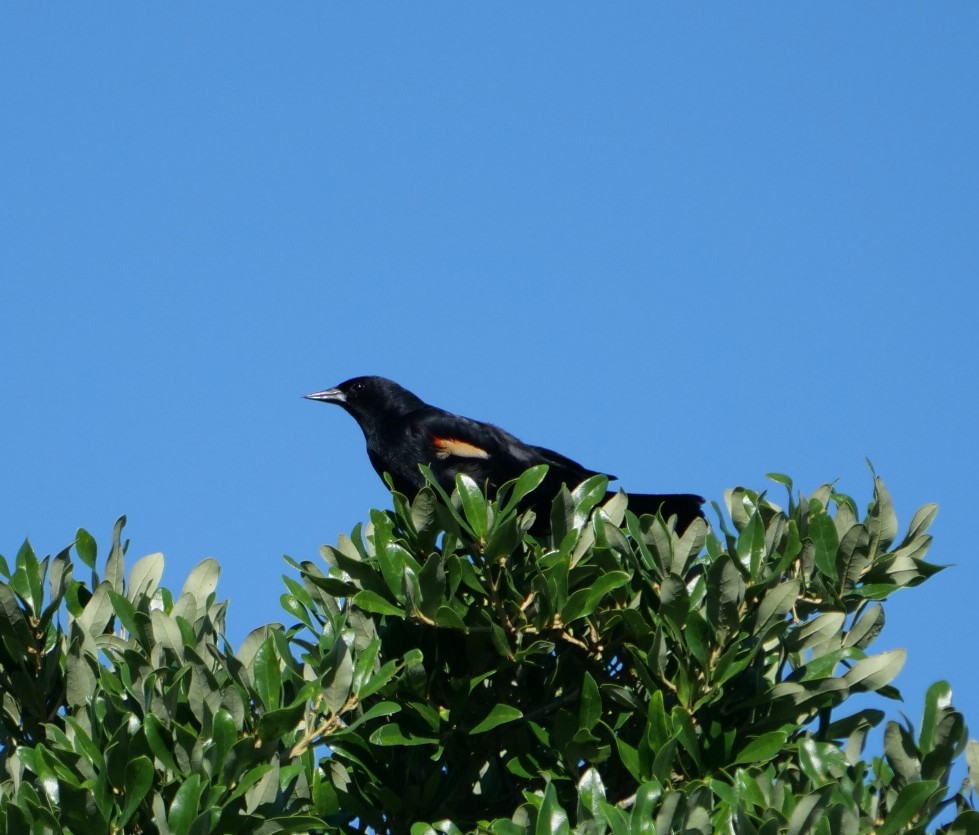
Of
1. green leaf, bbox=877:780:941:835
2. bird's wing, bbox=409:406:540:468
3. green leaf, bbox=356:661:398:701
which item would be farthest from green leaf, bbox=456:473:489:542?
bird's wing, bbox=409:406:540:468

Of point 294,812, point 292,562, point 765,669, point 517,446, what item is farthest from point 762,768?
point 517,446

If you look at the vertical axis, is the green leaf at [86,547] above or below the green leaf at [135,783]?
above

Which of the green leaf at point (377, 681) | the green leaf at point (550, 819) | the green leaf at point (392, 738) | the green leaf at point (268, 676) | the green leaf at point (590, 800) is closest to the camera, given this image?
the green leaf at point (550, 819)

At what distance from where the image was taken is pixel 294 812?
3305 mm

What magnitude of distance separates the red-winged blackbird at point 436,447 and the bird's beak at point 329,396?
104 millimetres

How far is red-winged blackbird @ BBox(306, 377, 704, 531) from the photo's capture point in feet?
21.5

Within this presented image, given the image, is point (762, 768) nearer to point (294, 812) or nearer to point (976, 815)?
point (976, 815)

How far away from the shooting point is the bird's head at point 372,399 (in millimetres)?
7504

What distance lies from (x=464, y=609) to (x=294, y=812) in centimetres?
70

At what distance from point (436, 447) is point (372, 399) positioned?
811 mm

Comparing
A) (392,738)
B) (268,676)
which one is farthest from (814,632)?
(268,676)

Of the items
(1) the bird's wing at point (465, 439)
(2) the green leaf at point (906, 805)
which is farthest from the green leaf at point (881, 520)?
(1) the bird's wing at point (465, 439)

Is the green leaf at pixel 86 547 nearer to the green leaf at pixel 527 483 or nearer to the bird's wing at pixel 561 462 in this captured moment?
the green leaf at pixel 527 483

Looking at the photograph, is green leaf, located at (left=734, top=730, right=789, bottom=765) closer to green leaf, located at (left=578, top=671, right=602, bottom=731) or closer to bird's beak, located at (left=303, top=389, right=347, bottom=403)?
green leaf, located at (left=578, top=671, right=602, bottom=731)
